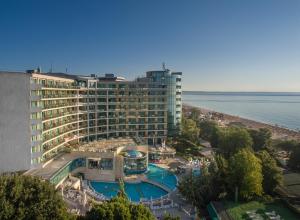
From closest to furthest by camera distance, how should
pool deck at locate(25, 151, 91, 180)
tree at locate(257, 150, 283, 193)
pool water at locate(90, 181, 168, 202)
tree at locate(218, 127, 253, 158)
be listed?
1. tree at locate(257, 150, 283, 193)
2. pool deck at locate(25, 151, 91, 180)
3. pool water at locate(90, 181, 168, 202)
4. tree at locate(218, 127, 253, 158)

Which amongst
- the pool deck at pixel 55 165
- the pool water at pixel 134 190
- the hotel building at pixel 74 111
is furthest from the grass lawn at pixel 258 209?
the hotel building at pixel 74 111

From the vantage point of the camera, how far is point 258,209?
37062 millimetres

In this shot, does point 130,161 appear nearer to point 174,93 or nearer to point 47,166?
point 47,166

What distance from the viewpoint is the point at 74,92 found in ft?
214

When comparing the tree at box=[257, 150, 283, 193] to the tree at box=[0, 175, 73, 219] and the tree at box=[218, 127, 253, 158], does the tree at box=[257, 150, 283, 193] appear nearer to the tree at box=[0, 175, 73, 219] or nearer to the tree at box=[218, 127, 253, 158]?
the tree at box=[218, 127, 253, 158]

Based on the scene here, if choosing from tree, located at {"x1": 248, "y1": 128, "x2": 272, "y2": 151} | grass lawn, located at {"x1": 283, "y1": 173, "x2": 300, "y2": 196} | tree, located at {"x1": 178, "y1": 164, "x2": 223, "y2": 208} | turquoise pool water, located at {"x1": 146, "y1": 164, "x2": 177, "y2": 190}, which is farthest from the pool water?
tree, located at {"x1": 248, "y1": 128, "x2": 272, "y2": 151}

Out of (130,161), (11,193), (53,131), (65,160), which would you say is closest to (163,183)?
(130,161)

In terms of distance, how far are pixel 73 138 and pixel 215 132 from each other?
119 ft

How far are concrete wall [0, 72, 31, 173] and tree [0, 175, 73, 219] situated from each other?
45.7 ft

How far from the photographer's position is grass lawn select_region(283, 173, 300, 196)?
43.3m

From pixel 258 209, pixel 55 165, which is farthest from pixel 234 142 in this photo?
pixel 55 165

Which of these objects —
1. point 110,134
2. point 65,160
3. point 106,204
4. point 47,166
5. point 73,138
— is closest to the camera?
point 106,204

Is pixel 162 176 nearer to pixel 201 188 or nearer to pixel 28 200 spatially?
pixel 201 188

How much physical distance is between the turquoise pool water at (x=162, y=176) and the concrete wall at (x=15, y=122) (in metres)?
21.3
